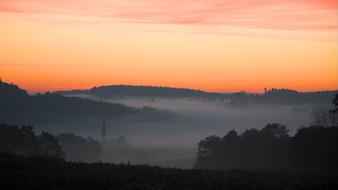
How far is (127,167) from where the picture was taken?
68.8 ft

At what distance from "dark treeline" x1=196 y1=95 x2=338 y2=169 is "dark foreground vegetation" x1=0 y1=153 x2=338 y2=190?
1227 inches

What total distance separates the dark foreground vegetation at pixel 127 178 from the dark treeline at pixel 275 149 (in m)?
31.2

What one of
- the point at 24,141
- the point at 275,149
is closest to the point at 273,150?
the point at 275,149

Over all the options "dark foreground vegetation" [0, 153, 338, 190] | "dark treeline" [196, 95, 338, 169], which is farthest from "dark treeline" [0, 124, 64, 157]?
"dark foreground vegetation" [0, 153, 338, 190]

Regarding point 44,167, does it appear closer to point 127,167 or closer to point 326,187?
point 127,167

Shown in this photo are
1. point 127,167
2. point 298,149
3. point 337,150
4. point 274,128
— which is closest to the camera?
point 127,167

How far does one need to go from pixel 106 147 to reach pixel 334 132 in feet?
445

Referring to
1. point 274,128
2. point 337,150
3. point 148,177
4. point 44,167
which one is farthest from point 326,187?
point 274,128

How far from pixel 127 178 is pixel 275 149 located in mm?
48437

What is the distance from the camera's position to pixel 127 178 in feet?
60.3

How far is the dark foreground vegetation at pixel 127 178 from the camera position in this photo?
683 inches

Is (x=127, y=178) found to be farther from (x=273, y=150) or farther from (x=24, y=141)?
(x=24, y=141)

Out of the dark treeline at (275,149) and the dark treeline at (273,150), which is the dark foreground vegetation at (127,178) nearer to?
the dark treeline at (273,150)

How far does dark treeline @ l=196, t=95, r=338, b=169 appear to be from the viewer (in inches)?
2018
